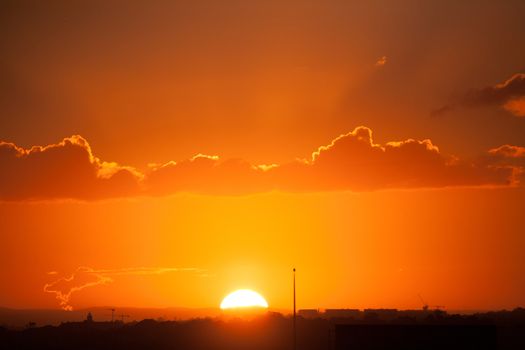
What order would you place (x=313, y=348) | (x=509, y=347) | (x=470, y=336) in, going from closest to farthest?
(x=470, y=336) → (x=509, y=347) → (x=313, y=348)

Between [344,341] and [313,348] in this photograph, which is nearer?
[344,341]

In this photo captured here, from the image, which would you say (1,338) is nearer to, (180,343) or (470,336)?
(180,343)

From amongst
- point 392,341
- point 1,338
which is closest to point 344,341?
point 392,341

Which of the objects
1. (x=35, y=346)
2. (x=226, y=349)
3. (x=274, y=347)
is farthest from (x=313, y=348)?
(x=35, y=346)

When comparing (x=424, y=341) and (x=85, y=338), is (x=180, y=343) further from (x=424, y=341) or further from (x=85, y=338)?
(x=424, y=341)

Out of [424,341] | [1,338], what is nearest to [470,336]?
[424,341]

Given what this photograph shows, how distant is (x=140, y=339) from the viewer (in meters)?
199

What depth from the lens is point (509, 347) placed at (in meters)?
181

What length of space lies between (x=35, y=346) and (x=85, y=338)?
13625 mm

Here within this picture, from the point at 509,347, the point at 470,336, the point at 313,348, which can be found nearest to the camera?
the point at 470,336

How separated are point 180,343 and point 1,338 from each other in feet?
167

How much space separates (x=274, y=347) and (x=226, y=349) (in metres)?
13.6

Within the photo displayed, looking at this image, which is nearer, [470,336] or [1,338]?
[470,336]

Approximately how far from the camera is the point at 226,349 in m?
195
